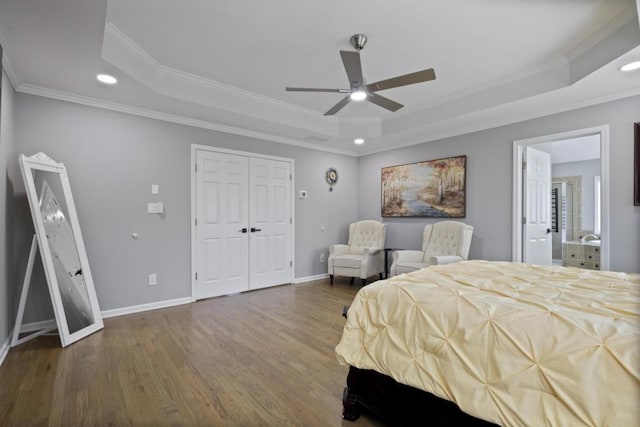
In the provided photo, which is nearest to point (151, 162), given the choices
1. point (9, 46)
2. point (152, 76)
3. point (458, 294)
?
point (152, 76)

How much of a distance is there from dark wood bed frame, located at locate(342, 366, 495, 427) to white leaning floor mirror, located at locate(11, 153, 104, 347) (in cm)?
260

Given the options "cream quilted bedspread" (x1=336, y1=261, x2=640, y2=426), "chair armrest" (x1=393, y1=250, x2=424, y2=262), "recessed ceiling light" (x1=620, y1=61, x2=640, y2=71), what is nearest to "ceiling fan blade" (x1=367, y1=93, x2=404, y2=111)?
"cream quilted bedspread" (x1=336, y1=261, x2=640, y2=426)

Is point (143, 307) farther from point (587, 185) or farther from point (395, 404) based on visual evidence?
point (587, 185)

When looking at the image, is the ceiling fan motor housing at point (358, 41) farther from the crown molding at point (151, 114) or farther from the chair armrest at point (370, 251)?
the chair armrest at point (370, 251)

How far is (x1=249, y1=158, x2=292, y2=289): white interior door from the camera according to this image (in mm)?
4688

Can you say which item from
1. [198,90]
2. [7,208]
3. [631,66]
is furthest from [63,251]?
[631,66]

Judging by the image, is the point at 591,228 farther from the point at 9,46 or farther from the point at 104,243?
the point at 9,46

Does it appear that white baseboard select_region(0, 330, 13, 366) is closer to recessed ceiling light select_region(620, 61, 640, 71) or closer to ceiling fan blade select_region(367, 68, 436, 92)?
ceiling fan blade select_region(367, 68, 436, 92)

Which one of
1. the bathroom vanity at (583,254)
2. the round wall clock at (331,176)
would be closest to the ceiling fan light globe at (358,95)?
the round wall clock at (331,176)

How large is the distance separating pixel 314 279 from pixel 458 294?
4042mm

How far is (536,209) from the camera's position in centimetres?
413

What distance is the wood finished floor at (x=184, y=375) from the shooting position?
1.77 m

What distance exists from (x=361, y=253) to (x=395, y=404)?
12.3 ft

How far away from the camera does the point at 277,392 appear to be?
198 centimetres
